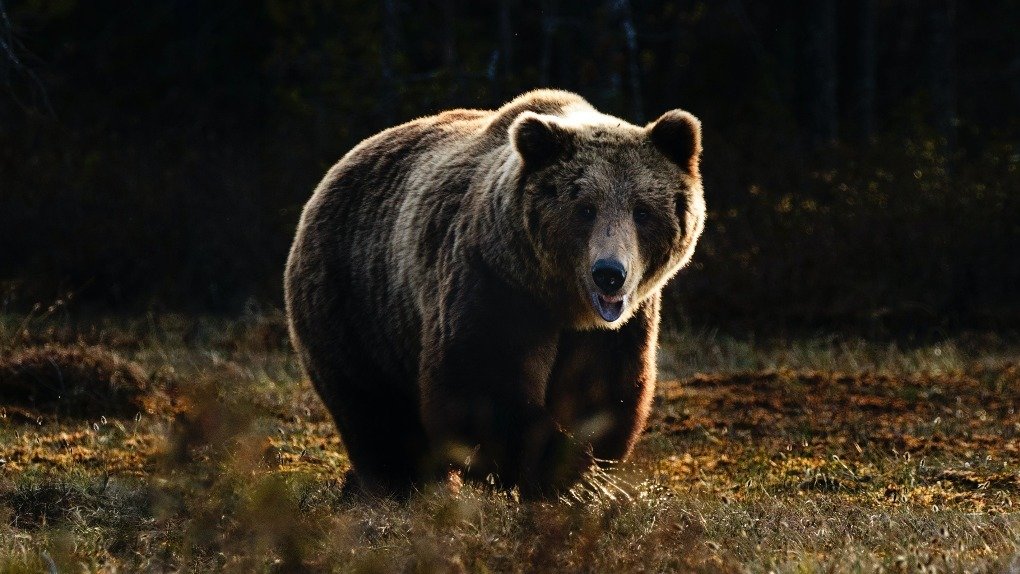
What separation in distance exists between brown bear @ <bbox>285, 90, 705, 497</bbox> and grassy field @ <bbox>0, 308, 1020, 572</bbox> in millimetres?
261

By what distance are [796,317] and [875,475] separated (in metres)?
5.26

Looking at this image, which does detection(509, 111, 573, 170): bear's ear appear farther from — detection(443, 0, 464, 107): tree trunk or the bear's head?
detection(443, 0, 464, 107): tree trunk

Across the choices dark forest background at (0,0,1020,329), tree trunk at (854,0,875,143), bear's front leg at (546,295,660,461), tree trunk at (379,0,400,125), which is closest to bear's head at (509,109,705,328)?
bear's front leg at (546,295,660,461)

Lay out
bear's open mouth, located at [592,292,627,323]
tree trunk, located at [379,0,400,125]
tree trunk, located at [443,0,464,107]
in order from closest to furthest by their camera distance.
A: bear's open mouth, located at [592,292,627,323]
tree trunk, located at [443,0,464,107]
tree trunk, located at [379,0,400,125]

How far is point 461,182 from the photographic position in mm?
5996

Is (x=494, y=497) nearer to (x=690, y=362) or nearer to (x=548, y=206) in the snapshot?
(x=548, y=206)

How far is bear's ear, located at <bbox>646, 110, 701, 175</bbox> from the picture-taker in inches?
212

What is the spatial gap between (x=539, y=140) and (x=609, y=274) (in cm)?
68

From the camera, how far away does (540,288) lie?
5.34 meters

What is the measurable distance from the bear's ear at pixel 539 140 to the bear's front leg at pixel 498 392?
490 mm

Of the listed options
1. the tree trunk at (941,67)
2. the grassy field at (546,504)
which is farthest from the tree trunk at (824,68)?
the grassy field at (546,504)

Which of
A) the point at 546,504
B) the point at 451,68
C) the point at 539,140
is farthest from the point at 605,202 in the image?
the point at 451,68

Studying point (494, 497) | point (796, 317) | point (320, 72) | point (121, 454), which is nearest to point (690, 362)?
point (796, 317)

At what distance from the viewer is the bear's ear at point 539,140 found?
5.29 meters
